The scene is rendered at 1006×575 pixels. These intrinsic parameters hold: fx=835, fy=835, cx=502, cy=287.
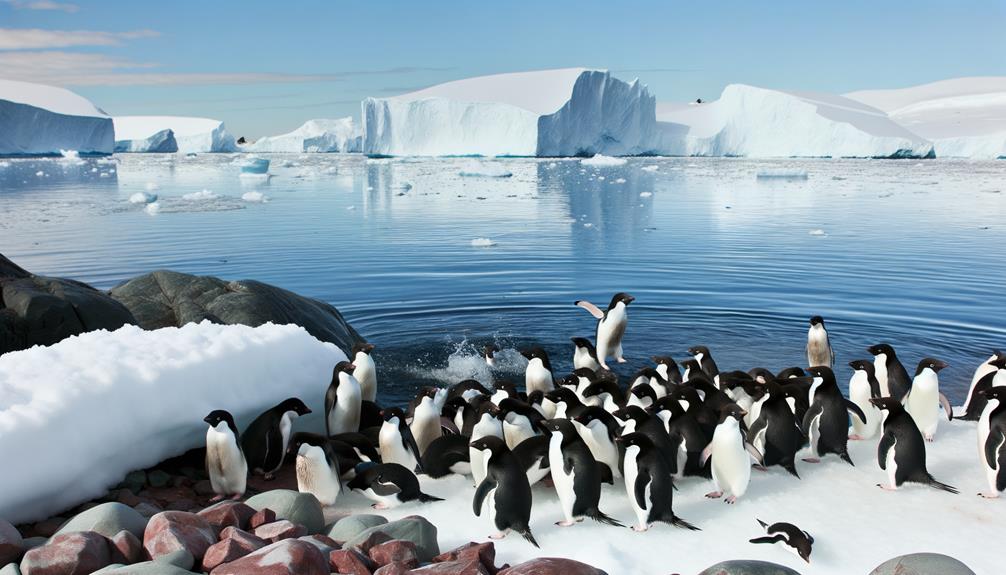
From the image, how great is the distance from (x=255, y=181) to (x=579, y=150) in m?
27.4

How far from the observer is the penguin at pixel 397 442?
6133 millimetres

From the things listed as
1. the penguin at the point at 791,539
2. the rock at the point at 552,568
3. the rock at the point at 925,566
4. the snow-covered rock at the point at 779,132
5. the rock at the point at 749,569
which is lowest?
the penguin at the point at 791,539

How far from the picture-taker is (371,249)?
2125cm

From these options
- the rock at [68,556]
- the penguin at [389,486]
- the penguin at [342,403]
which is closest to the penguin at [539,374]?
the penguin at [342,403]

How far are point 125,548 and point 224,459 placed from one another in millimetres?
1340

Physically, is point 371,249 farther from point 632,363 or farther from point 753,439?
point 753,439

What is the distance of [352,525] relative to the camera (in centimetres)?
500

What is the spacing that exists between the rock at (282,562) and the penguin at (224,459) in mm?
1656

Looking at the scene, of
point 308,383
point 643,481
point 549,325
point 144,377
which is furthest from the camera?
point 549,325

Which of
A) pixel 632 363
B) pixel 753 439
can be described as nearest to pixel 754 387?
pixel 753 439

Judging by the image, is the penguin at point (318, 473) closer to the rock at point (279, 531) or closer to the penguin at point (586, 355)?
the rock at point (279, 531)

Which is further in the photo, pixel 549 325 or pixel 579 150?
pixel 579 150

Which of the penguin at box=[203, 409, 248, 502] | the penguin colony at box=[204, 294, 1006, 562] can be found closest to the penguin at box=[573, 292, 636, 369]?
the penguin colony at box=[204, 294, 1006, 562]

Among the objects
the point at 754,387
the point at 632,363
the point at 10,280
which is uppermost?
the point at 10,280
